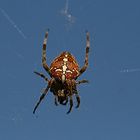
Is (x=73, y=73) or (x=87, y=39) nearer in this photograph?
(x=73, y=73)

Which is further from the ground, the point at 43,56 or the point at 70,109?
the point at 43,56

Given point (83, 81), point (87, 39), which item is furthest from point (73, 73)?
point (87, 39)

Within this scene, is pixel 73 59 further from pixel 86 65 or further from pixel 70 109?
pixel 70 109

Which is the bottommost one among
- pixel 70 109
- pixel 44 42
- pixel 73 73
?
pixel 70 109
